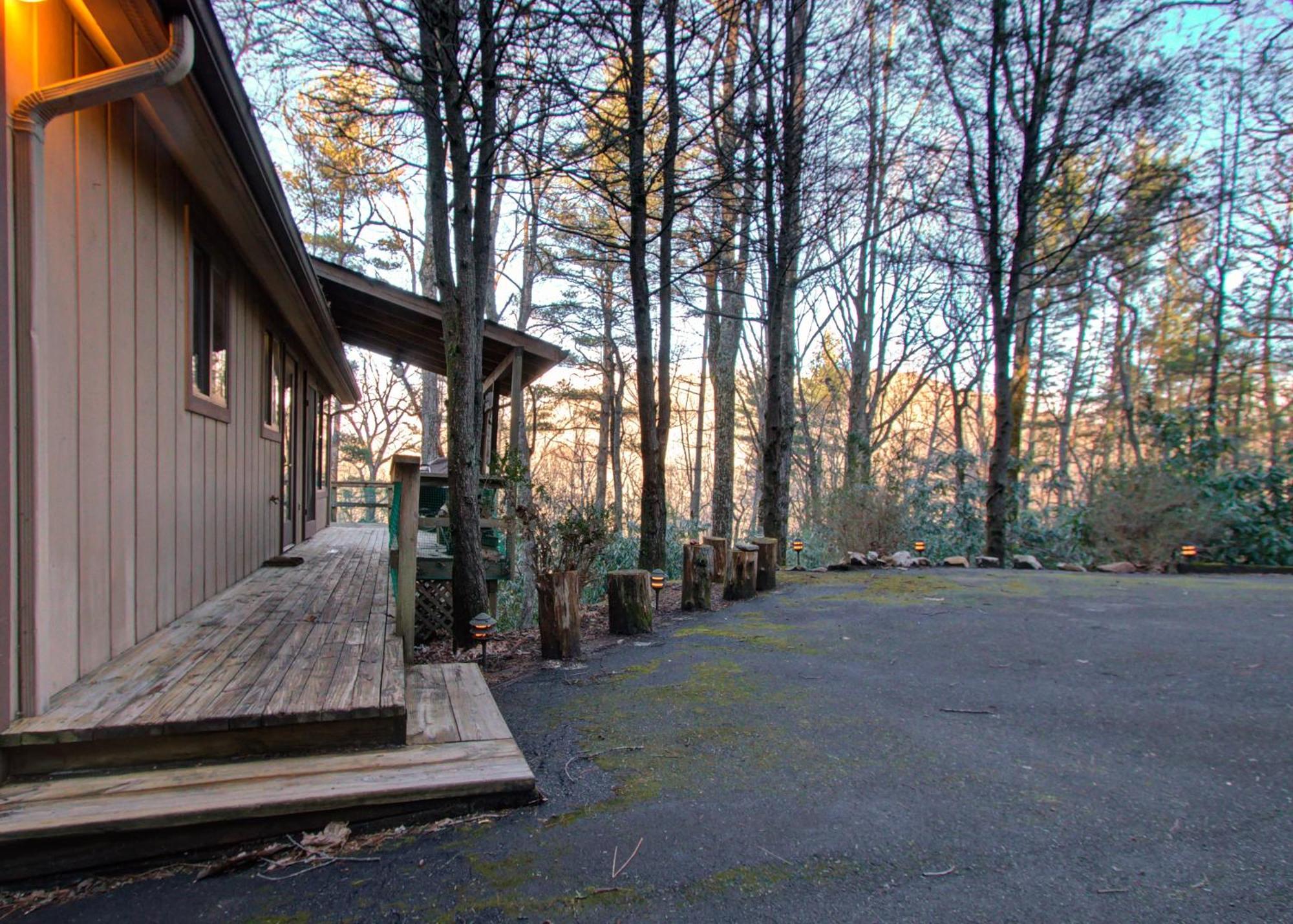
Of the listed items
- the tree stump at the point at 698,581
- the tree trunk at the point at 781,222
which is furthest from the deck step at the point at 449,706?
the tree trunk at the point at 781,222

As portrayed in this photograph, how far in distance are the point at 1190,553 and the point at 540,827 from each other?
917cm

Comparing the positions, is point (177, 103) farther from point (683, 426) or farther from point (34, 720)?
point (683, 426)

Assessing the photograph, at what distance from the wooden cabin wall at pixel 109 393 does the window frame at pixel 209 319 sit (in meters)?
0.07

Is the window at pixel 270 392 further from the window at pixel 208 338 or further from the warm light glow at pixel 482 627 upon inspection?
the warm light glow at pixel 482 627

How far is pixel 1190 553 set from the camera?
813 cm

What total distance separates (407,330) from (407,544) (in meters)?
6.29

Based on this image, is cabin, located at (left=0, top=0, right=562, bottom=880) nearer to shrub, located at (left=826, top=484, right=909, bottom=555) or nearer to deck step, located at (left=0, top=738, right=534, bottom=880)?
deck step, located at (left=0, top=738, right=534, bottom=880)

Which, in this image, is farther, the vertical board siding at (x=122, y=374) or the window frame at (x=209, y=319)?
the window frame at (x=209, y=319)

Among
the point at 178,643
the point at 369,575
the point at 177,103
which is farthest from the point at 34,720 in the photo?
the point at 369,575

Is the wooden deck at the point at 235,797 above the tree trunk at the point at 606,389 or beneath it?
beneath

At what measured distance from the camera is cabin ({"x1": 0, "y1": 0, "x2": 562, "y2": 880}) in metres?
1.97

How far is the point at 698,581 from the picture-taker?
6.42 meters

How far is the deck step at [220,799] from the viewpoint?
1.78m

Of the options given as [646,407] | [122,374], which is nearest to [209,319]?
[122,374]
